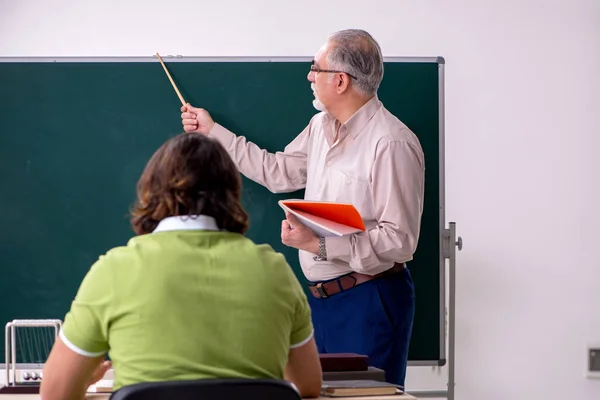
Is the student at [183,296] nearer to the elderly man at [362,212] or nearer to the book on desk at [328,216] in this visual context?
the book on desk at [328,216]

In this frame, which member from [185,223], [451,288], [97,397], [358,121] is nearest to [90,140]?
[358,121]

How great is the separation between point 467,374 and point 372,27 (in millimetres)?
1696

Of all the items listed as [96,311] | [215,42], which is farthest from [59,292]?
[96,311]

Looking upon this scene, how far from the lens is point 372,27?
13.1 ft

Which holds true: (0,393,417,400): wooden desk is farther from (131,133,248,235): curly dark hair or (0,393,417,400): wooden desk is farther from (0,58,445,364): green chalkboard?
(0,58,445,364): green chalkboard

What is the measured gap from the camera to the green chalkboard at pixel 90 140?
11.0ft

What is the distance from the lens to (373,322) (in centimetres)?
301

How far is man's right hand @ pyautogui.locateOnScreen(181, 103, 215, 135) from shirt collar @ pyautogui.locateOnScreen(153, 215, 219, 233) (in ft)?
5.29

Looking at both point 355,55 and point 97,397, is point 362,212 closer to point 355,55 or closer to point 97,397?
point 355,55

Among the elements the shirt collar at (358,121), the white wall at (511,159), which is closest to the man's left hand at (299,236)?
the shirt collar at (358,121)

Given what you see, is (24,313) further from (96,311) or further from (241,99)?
(96,311)

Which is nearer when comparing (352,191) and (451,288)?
(352,191)

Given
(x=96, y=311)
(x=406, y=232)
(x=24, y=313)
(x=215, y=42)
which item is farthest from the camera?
(x=215, y=42)

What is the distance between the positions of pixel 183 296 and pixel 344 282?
4.64 ft
